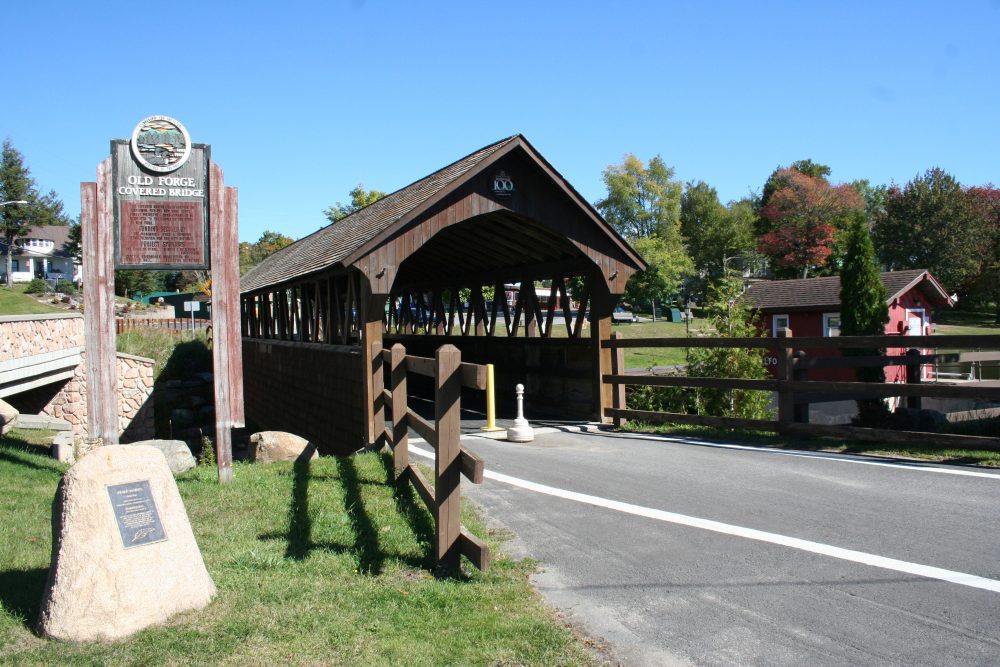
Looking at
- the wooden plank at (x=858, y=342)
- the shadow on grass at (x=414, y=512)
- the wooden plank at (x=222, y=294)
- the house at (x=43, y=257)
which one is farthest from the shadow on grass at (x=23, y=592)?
the house at (x=43, y=257)

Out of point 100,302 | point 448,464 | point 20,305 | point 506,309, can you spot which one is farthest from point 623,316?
point 448,464

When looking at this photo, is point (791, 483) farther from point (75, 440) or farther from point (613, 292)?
point (75, 440)

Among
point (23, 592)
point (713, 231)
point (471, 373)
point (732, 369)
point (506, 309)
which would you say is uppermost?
point (713, 231)

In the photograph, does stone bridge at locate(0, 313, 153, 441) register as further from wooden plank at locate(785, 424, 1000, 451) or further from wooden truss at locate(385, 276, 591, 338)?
wooden plank at locate(785, 424, 1000, 451)

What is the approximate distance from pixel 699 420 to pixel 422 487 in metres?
5.42

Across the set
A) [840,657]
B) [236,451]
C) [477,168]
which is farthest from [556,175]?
[236,451]

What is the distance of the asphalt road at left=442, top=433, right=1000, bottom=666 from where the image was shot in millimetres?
3887

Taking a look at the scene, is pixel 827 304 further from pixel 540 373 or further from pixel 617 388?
pixel 617 388

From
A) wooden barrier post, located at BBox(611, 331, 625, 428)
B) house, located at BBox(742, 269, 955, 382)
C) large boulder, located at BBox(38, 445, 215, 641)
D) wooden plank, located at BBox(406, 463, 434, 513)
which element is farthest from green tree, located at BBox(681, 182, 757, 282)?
large boulder, located at BBox(38, 445, 215, 641)

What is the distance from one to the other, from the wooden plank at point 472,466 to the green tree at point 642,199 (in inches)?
2085

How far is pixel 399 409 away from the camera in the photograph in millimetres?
7281

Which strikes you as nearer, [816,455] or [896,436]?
[896,436]

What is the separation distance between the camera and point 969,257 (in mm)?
49625

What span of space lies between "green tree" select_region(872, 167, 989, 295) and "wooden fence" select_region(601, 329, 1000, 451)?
45.8m
